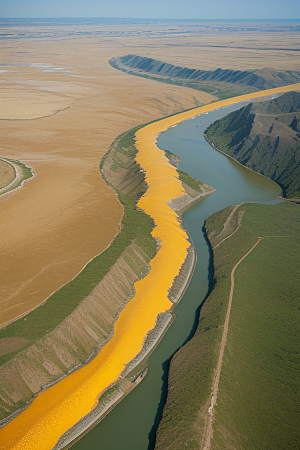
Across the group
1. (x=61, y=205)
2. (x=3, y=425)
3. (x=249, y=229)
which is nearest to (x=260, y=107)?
(x=249, y=229)

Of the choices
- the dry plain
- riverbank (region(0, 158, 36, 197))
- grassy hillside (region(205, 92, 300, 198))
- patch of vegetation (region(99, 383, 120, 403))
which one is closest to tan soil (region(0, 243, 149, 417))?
patch of vegetation (region(99, 383, 120, 403))

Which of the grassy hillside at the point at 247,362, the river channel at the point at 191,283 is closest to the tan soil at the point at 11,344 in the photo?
the river channel at the point at 191,283

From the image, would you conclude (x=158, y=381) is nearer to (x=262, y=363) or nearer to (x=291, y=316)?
(x=262, y=363)

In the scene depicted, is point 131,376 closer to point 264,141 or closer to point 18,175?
point 18,175

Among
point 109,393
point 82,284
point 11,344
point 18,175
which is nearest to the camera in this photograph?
point 109,393

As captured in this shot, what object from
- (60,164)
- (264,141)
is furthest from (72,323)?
(264,141)

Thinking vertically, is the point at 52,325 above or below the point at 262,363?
above

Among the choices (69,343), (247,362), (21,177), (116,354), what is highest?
(21,177)
